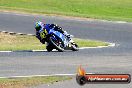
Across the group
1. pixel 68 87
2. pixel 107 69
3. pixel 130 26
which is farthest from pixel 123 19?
pixel 68 87

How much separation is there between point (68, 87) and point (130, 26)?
2014cm

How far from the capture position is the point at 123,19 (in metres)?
38.0

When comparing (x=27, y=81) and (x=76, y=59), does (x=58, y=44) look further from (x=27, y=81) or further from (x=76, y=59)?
(x=27, y=81)

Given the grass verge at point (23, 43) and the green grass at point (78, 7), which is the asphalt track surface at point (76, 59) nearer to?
the grass verge at point (23, 43)

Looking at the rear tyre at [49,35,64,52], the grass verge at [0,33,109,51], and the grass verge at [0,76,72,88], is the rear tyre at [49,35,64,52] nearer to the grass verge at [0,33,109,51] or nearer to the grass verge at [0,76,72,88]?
the grass verge at [0,33,109,51]

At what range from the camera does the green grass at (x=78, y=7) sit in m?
39.4

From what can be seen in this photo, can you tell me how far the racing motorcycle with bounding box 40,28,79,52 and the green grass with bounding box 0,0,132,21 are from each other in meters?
14.8

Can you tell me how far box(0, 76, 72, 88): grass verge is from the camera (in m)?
15.2

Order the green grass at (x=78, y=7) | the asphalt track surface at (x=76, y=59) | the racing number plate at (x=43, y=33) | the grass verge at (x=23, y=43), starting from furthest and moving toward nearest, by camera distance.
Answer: the green grass at (x=78, y=7) → the grass verge at (x=23, y=43) → the racing number plate at (x=43, y=33) → the asphalt track surface at (x=76, y=59)

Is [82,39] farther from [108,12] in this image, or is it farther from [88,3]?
[88,3]

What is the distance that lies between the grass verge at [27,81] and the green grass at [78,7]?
71.2 feet

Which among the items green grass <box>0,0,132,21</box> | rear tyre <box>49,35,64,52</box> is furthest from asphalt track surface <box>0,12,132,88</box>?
green grass <box>0,0,132,21</box>

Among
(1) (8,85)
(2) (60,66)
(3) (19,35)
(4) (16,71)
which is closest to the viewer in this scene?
(1) (8,85)

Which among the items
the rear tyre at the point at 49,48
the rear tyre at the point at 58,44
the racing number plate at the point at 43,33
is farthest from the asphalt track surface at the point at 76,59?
the racing number plate at the point at 43,33
